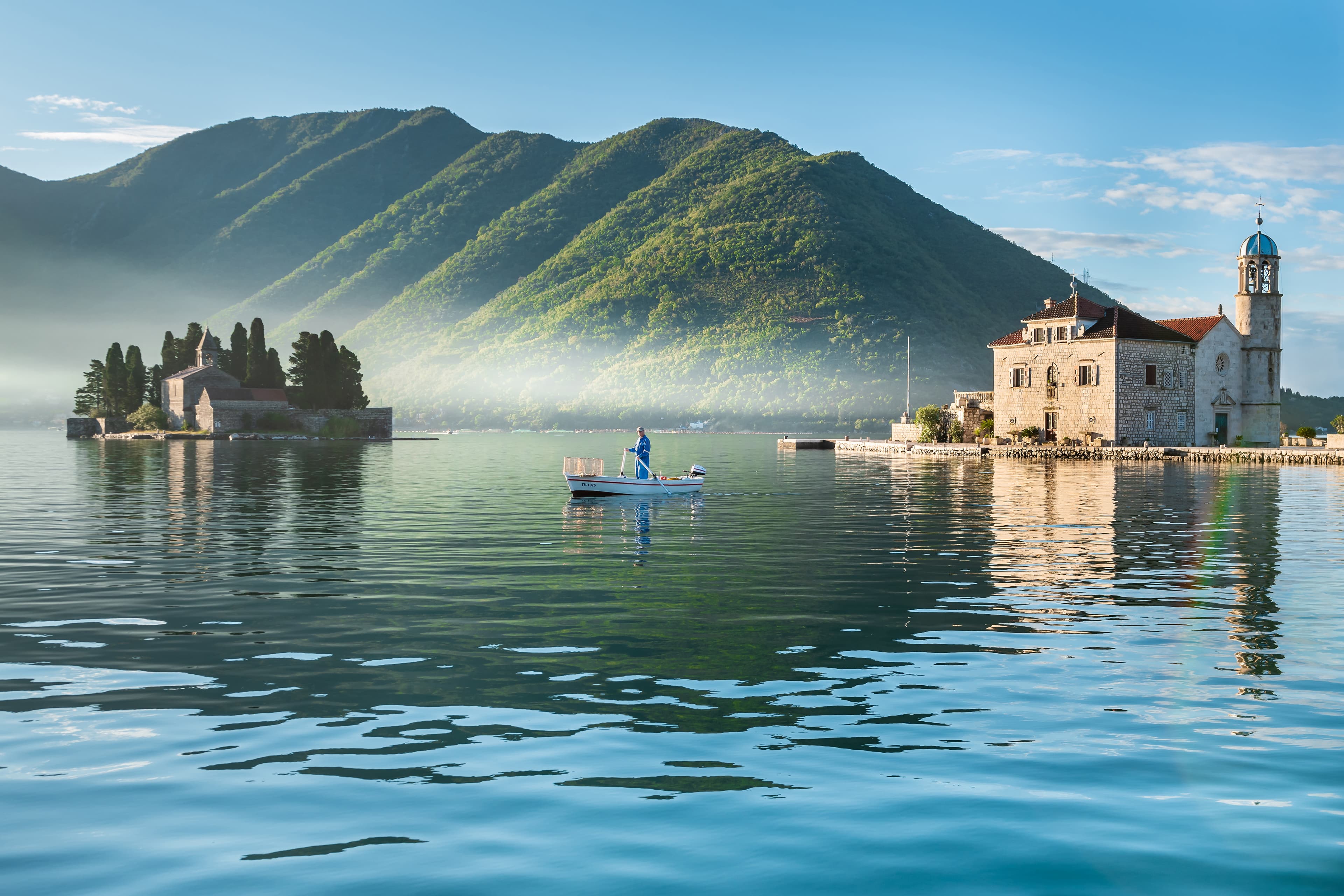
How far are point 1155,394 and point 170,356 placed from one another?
131294 mm

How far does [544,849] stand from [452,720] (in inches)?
151

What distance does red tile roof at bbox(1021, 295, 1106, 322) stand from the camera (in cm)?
9306

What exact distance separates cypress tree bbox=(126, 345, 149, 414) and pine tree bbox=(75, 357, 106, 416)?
15.2 m

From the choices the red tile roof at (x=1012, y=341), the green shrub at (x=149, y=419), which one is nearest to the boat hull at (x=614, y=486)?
the red tile roof at (x=1012, y=341)

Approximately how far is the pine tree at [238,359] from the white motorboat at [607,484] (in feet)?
379

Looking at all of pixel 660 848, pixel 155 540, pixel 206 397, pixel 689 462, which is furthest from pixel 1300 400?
pixel 660 848

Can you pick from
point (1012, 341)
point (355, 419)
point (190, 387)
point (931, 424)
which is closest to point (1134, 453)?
point (1012, 341)

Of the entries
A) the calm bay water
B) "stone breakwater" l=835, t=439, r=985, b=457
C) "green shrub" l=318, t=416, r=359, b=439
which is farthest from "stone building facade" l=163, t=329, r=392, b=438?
the calm bay water

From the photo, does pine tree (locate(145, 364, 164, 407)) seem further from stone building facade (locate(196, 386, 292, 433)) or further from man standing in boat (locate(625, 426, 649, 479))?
man standing in boat (locate(625, 426, 649, 479))

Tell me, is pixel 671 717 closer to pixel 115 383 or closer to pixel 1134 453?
pixel 1134 453

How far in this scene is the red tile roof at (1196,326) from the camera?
9138 cm

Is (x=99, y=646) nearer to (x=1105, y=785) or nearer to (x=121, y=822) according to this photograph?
(x=121, y=822)

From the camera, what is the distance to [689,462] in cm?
9344

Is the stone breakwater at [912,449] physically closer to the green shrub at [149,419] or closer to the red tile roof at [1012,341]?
the red tile roof at [1012,341]
